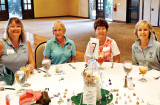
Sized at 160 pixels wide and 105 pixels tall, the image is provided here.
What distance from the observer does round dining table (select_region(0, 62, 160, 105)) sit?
153cm

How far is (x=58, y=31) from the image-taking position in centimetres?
291

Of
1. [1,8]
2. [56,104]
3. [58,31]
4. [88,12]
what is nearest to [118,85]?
[56,104]

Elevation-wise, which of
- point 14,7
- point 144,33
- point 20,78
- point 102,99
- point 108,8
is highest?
point 14,7

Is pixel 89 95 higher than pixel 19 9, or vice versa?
pixel 19 9

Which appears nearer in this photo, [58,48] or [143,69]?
[143,69]

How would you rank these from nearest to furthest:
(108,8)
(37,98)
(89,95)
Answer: (89,95)
(37,98)
(108,8)

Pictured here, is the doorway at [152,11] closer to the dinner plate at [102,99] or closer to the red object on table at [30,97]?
the dinner plate at [102,99]

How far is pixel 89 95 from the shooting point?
1336 millimetres

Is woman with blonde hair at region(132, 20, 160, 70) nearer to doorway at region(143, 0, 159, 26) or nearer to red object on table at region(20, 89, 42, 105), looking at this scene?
red object on table at region(20, 89, 42, 105)

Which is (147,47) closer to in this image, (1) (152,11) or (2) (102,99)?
(2) (102,99)

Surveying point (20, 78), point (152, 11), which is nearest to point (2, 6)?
point (152, 11)

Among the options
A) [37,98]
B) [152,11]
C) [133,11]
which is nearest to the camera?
[37,98]

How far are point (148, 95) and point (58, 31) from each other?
1686 mm

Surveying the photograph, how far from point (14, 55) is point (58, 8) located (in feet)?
59.4
